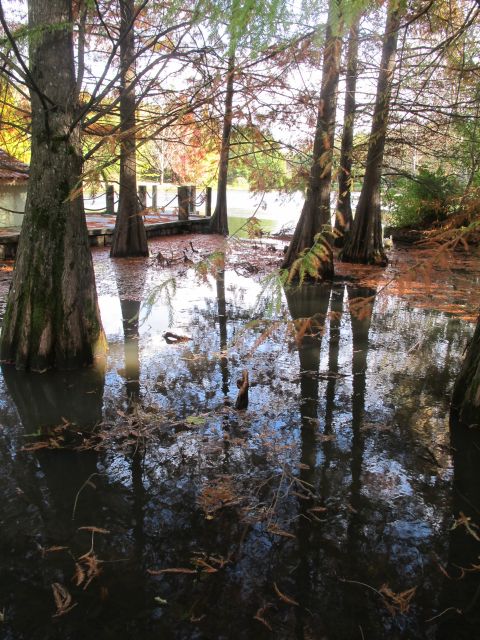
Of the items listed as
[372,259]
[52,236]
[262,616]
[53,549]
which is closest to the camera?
[262,616]

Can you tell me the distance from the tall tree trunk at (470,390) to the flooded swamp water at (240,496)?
183 millimetres

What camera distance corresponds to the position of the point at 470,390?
4.80m

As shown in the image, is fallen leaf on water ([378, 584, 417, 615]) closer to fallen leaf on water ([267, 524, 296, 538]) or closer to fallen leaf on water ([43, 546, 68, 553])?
fallen leaf on water ([267, 524, 296, 538])

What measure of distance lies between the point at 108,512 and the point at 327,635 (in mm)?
1648

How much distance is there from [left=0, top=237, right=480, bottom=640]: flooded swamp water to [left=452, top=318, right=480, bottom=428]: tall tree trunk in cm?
18

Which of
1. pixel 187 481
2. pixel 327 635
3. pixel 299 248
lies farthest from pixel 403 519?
pixel 299 248

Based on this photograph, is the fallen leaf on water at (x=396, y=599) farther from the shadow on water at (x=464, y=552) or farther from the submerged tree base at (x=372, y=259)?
the submerged tree base at (x=372, y=259)

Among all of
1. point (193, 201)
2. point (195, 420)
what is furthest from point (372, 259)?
point (195, 420)

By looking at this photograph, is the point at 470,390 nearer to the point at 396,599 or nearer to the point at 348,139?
the point at 396,599

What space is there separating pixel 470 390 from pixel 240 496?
8.53 ft

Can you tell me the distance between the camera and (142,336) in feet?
24.4

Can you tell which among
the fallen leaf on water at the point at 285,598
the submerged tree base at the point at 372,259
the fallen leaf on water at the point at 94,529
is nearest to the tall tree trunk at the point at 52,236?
the fallen leaf on water at the point at 94,529

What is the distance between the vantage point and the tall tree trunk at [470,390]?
4715 millimetres

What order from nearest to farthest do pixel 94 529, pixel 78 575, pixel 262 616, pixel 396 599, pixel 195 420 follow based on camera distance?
pixel 262 616 → pixel 396 599 → pixel 78 575 → pixel 94 529 → pixel 195 420
